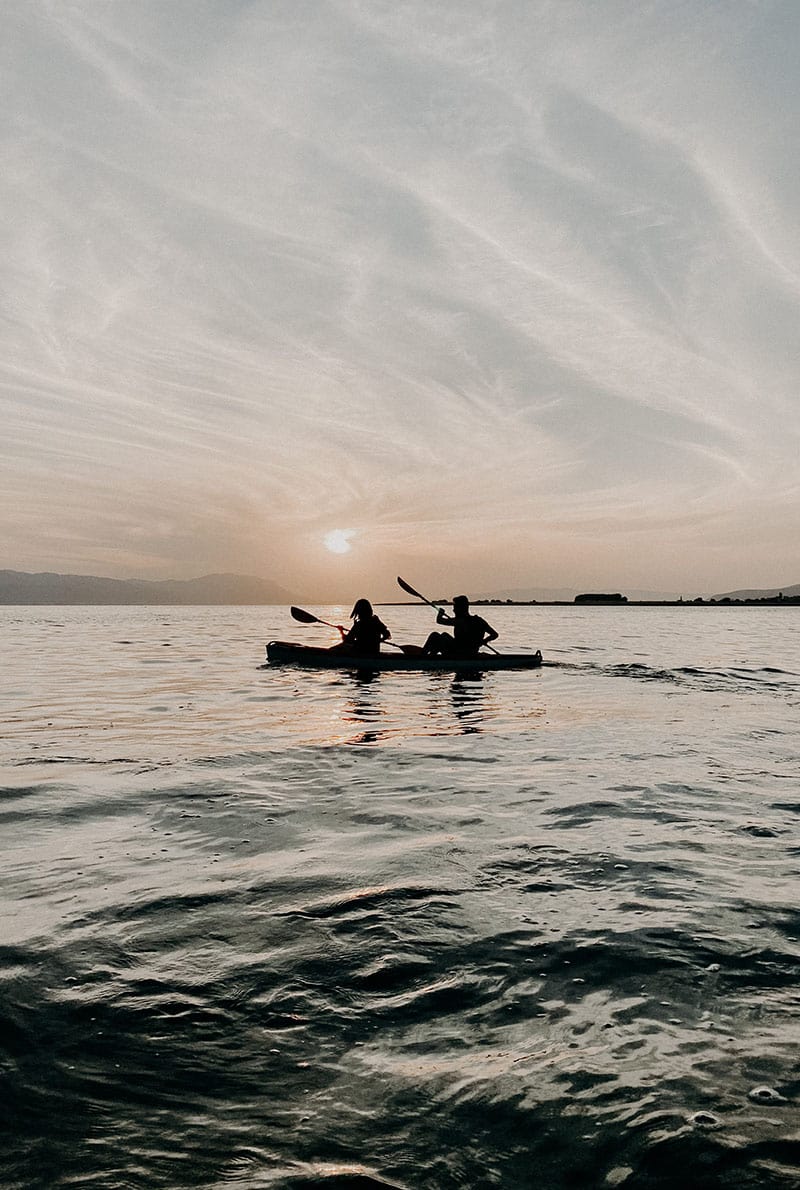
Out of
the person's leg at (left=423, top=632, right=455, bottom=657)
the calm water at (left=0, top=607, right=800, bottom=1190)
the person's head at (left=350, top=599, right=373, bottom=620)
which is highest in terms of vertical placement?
the person's head at (left=350, top=599, right=373, bottom=620)

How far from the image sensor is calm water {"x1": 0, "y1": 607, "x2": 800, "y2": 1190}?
3.43 metres

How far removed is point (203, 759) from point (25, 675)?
61.3ft

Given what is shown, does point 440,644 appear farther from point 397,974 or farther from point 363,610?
point 397,974

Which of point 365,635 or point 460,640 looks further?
point 460,640

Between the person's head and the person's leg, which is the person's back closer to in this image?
the person's leg

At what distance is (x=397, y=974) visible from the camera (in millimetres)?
5074

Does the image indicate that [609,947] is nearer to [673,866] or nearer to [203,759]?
[673,866]

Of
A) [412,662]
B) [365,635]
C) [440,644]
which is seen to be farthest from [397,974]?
[440,644]

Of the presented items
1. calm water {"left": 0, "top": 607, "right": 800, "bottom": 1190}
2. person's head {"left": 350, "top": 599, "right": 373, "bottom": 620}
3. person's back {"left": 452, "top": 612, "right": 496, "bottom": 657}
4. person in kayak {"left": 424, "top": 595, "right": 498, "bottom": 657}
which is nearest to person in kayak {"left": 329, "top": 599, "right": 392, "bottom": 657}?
person's head {"left": 350, "top": 599, "right": 373, "bottom": 620}

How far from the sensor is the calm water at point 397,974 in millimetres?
3430

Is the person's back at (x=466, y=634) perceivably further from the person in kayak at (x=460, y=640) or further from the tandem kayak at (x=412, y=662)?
the tandem kayak at (x=412, y=662)

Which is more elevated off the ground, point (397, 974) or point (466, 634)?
point (466, 634)

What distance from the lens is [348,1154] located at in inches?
132

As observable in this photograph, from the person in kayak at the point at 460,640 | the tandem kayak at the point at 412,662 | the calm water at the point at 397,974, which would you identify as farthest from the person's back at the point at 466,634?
the calm water at the point at 397,974
